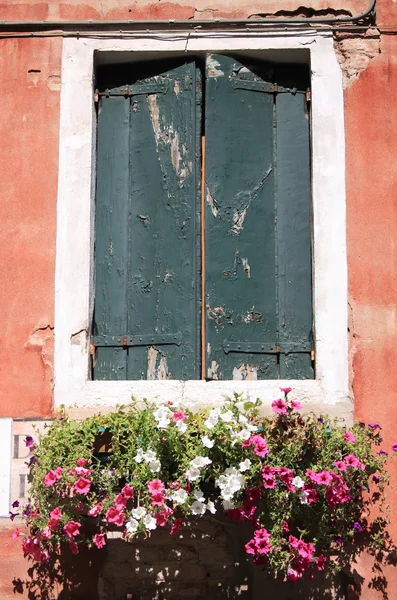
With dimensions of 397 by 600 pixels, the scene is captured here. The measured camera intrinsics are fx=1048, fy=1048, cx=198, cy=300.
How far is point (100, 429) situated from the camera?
187 inches

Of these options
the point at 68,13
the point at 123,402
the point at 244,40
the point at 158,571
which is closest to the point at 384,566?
the point at 158,571

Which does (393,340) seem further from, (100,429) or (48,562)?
(48,562)

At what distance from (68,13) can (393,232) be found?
2.05 m

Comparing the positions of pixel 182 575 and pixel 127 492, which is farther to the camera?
pixel 182 575

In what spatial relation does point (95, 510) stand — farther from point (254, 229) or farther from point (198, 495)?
point (254, 229)

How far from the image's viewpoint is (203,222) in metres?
5.35

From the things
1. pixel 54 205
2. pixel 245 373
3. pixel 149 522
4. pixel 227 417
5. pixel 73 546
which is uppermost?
pixel 54 205

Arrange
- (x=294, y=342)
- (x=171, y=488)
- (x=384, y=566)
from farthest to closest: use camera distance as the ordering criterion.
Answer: (x=294, y=342) < (x=384, y=566) < (x=171, y=488)

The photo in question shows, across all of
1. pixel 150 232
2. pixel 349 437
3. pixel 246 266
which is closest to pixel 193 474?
pixel 349 437

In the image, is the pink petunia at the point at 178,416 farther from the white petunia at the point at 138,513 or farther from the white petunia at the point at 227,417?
the white petunia at the point at 138,513

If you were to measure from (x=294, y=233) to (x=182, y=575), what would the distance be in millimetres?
1766

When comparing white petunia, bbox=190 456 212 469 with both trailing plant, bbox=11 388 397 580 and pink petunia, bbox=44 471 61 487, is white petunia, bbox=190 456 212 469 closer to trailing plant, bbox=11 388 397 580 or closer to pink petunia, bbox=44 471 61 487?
trailing plant, bbox=11 388 397 580

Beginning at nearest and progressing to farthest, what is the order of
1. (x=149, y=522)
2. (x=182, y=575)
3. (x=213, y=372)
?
(x=149, y=522) < (x=182, y=575) < (x=213, y=372)

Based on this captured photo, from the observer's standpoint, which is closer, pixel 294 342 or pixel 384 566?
pixel 384 566
